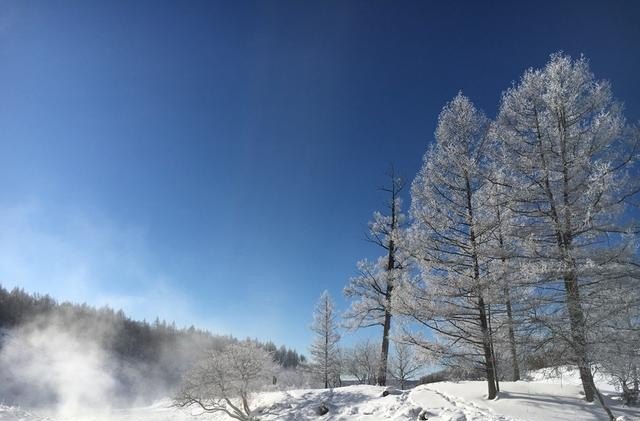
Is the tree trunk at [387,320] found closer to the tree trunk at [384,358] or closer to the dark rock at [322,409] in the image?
the tree trunk at [384,358]

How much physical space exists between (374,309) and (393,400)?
6.00 meters

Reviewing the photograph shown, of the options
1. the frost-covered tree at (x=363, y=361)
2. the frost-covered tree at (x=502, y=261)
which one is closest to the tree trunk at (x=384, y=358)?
the frost-covered tree at (x=502, y=261)

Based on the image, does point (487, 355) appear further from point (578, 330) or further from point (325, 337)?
point (325, 337)

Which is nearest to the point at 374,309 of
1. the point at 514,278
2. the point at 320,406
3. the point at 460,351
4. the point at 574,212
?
the point at 320,406

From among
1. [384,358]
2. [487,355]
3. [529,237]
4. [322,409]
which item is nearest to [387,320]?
[384,358]

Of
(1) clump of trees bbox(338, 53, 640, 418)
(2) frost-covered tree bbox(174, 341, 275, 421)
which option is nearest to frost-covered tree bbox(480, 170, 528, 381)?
(1) clump of trees bbox(338, 53, 640, 418)

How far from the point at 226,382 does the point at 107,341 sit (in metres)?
87.3

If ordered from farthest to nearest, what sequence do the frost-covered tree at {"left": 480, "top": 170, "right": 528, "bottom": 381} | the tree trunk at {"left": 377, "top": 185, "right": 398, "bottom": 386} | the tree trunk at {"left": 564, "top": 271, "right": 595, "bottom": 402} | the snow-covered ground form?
1. the tree trunk at {"left": 377, "top": 185, "right": 398, "bottom": 386}
2. the frost-covered tree at {"left": 480, "top": 170, "right": 528, "bottom": 381}
3. the snow-covered ground
4. the tree trunk at {"left": 564, "top": 271, "right": 595, "bottom": 402}

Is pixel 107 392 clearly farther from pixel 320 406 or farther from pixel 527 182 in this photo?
pixel 527 182

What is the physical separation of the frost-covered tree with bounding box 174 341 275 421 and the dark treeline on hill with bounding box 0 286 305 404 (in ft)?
150

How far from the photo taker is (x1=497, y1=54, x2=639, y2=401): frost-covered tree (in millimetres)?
8875

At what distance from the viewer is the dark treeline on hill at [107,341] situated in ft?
215

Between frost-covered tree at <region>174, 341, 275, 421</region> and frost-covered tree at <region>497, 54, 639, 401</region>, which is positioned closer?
frost-covered tree at <region>497, 54, 639, 401</region>

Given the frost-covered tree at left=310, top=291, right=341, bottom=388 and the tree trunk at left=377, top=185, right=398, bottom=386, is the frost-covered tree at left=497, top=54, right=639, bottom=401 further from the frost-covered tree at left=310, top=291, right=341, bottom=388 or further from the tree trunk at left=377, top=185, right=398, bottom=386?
the frost-covered tree at left=310, top=291, right=341, bottom=388
